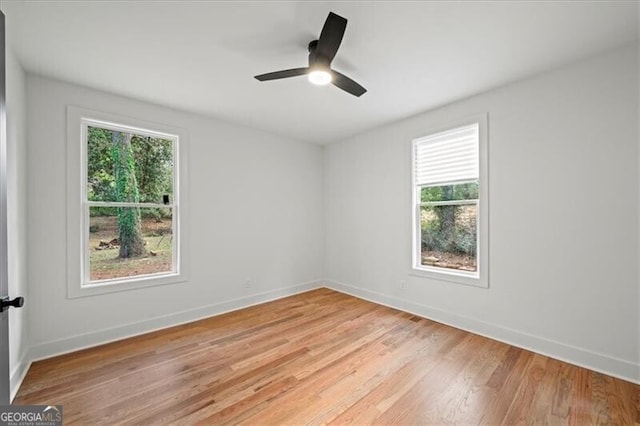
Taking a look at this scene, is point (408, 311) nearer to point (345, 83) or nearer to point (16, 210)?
point (345, 83)

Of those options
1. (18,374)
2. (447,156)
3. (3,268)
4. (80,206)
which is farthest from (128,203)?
(447,156)

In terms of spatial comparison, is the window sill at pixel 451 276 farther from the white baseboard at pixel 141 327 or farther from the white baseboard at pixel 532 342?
the white baseboard at pixel 141 327

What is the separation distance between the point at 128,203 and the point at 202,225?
0.83 meters

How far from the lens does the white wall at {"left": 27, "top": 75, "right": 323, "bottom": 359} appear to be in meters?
2.50

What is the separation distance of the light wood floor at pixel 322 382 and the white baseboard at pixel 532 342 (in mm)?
88

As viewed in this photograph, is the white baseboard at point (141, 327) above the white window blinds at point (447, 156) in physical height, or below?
below

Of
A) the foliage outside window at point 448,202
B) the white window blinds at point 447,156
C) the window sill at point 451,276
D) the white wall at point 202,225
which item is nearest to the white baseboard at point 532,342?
the window sill at point 451,276

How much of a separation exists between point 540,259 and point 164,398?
339 cm

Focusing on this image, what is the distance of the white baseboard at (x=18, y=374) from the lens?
1.97 meters

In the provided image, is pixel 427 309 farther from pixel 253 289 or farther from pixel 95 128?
pixel 95 128

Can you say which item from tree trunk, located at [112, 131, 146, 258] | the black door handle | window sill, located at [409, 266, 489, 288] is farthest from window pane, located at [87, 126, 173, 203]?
window sill, located at [409, 266, 489, 288]

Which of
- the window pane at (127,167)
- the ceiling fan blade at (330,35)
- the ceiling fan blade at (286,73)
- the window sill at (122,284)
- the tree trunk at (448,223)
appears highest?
the ceiling fan blade at (330,35)

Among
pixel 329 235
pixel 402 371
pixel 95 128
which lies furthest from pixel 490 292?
pixel 95 128

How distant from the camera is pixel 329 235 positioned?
486 centimetres
